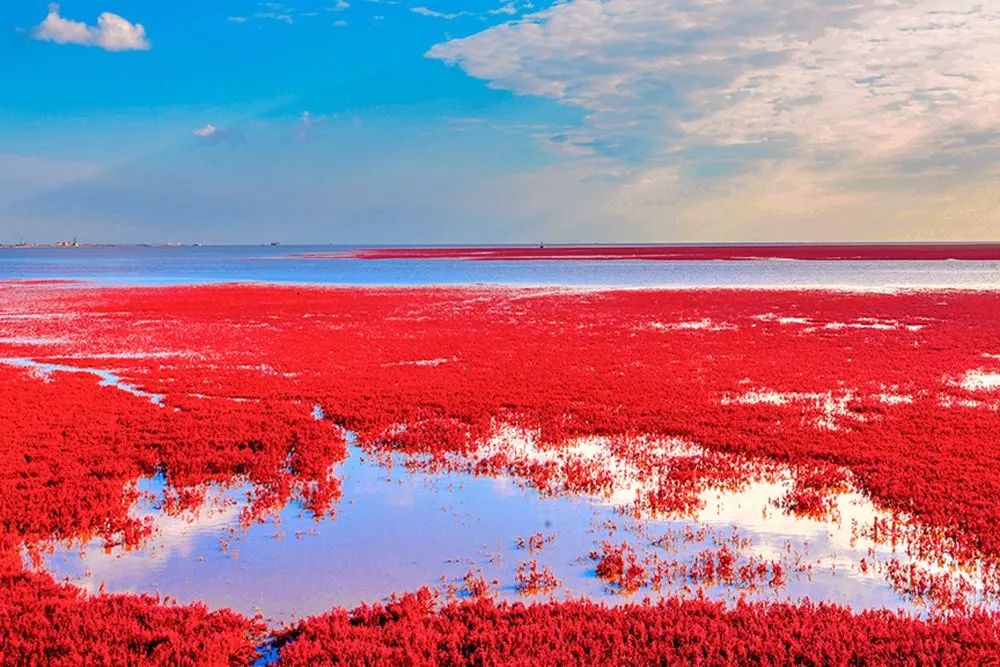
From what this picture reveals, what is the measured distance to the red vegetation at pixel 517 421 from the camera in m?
9.64

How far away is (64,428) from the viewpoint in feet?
64.0

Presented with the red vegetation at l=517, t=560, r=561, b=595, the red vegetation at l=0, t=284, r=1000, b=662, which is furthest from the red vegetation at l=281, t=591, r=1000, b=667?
the red vegetation at l=517, t=560, r=561, b=595

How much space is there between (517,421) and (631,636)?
39.9ft

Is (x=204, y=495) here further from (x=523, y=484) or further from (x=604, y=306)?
(x=604, y=306)

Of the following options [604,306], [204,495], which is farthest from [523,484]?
[604,306]

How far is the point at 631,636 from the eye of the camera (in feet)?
29.3

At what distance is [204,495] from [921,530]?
13.6 metres

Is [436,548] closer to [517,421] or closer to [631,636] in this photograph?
[631,636]

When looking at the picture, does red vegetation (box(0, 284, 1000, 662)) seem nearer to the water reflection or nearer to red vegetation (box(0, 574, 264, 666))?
red vegetation (box(0, 574, 264, 666))

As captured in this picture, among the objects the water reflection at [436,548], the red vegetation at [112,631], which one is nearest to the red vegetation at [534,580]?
the water reflection at [436,548]

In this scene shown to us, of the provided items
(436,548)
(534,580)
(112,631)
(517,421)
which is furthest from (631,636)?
(517,421)

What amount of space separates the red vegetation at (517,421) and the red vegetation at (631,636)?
0.06 m

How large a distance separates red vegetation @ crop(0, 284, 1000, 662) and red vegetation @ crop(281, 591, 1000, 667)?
56mm

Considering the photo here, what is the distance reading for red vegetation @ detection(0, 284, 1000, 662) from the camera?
9.64 m
